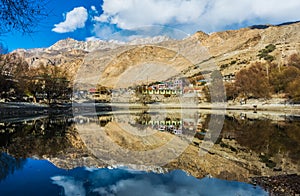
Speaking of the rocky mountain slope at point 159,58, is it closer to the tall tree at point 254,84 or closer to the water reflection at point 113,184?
the water reflection at point 113,184

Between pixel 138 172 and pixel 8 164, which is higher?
pixel 8 164

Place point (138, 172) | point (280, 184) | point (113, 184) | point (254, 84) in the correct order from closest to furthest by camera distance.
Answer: point (280, 184) < point (113, 184) < point (138, 172) < point (254, 84)

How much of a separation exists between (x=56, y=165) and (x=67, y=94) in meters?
49.2

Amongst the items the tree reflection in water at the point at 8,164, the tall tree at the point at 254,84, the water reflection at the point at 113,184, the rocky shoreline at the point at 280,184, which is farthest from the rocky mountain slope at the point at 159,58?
the tall tree at the point at 254,84

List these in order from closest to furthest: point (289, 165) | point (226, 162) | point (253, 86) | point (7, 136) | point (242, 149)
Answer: point (289, 165), point (226, 162), point (242, 149), point (7, 136), point (253, 86)

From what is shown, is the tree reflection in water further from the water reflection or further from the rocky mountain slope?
the rocky mountain slope

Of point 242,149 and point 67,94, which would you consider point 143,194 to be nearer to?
point 242,149

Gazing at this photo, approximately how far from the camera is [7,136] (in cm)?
1808

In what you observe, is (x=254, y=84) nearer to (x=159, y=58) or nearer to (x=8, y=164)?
(x=159, y=58)

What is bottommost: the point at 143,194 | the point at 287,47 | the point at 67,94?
the point at 143,194

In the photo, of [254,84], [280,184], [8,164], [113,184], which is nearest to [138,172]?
[113,184]

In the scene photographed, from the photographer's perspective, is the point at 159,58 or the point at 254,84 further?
the point at 254,84

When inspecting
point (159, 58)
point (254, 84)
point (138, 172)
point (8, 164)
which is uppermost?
point (159, 58)

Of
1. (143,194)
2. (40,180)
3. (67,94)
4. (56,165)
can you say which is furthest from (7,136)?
(67,94)
